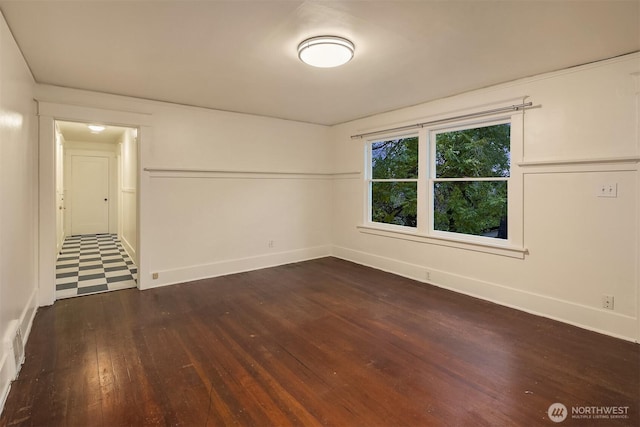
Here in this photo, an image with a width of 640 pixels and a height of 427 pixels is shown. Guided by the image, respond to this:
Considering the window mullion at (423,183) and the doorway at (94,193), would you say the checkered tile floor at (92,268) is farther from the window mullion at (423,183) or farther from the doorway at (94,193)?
the window mullion at (423,183)

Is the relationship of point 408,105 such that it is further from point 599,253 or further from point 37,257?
point 37,257

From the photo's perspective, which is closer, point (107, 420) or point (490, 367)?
point (107, 420)

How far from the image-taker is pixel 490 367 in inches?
91.9

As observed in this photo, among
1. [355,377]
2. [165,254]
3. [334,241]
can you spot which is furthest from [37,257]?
[334,241]

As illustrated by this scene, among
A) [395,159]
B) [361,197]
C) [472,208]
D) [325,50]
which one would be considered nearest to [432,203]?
[472,208]

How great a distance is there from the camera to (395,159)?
4.96 m

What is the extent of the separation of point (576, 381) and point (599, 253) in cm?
133

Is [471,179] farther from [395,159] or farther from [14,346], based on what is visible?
[14,346]

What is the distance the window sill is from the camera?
3.48m

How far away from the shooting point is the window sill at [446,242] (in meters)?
3.48

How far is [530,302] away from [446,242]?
43.4 inches

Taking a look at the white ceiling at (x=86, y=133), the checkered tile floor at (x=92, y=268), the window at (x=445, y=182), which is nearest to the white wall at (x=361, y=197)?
the window at (x=445, y=182)

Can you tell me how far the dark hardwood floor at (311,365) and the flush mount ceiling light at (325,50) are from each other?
2.31m

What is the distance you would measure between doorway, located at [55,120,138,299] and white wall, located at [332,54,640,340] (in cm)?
569
